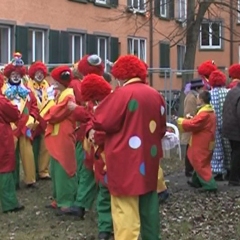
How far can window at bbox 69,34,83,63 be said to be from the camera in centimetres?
3001

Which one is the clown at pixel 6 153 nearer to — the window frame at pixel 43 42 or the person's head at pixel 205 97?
the person's head at pixel 205 97

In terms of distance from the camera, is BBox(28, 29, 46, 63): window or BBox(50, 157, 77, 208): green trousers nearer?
BBox(50, 157, 77, 208): green trousers

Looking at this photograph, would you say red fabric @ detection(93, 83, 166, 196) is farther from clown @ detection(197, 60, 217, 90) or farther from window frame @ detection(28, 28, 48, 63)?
window frame @ detection(28, 28, 48, 63)

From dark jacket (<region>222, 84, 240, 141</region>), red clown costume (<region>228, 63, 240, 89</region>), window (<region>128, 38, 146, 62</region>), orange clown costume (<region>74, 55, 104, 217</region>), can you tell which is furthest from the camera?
window (<region>128, 38, 146, 62</region>)

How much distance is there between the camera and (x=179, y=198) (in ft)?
34.0

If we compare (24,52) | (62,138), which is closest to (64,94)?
(62,138)

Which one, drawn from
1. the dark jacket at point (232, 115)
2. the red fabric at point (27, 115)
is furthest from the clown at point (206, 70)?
the red fabric at point (27, 115)

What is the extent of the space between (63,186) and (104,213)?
1.35 metres

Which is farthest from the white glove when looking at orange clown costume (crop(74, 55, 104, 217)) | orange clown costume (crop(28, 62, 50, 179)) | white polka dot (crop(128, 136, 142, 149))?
white polka dot (crop(128, 136, 142, 149))

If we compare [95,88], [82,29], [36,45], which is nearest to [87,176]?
[95,88]

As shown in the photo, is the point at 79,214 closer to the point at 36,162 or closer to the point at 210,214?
the point at 210,214

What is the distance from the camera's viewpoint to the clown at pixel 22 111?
10.8m

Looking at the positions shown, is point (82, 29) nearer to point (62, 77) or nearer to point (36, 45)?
point (36, 45)

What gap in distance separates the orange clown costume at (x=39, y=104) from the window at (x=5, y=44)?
14.0 metres
